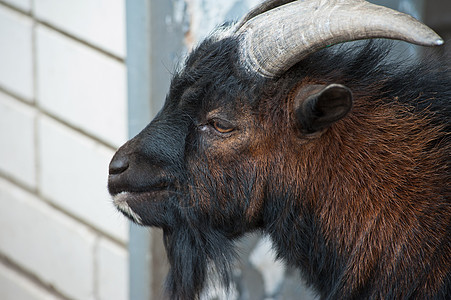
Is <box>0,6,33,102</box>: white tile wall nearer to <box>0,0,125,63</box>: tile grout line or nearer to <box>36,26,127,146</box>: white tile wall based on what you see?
<box>0,0,125,63</box>: tile grout line

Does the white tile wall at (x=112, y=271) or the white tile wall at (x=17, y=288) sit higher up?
the white tile wall at (x=112, y=271)

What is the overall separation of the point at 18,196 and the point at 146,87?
195 cm

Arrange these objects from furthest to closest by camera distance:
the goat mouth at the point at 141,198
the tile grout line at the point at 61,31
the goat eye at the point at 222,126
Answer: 1. the tile grout line at the point at 61,31
2. the goat mouth at the point at 141,198
3. the goat eye at the point at 222,126

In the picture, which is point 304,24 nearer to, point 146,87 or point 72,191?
point 146,87

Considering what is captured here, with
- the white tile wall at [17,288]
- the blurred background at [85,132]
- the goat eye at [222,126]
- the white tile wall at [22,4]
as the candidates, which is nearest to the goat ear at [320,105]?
the goat eye at [222,126]

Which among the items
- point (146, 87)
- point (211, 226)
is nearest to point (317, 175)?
point (211, 226)

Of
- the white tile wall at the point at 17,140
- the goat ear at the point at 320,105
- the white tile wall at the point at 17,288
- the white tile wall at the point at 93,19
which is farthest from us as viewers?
the white tile wall at the point at 17,288

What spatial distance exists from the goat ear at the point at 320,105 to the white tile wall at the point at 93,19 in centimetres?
204

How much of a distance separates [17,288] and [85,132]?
5.81 feet

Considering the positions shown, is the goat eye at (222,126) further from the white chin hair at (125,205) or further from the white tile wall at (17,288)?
the white tile wall at (17,288)

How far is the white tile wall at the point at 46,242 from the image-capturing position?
520 centimetres

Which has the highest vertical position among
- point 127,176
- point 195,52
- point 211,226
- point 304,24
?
point 304,24

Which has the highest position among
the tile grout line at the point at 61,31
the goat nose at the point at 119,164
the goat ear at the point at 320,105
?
the goat ear at the point at 320,105

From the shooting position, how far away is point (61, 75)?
5.06 meters
